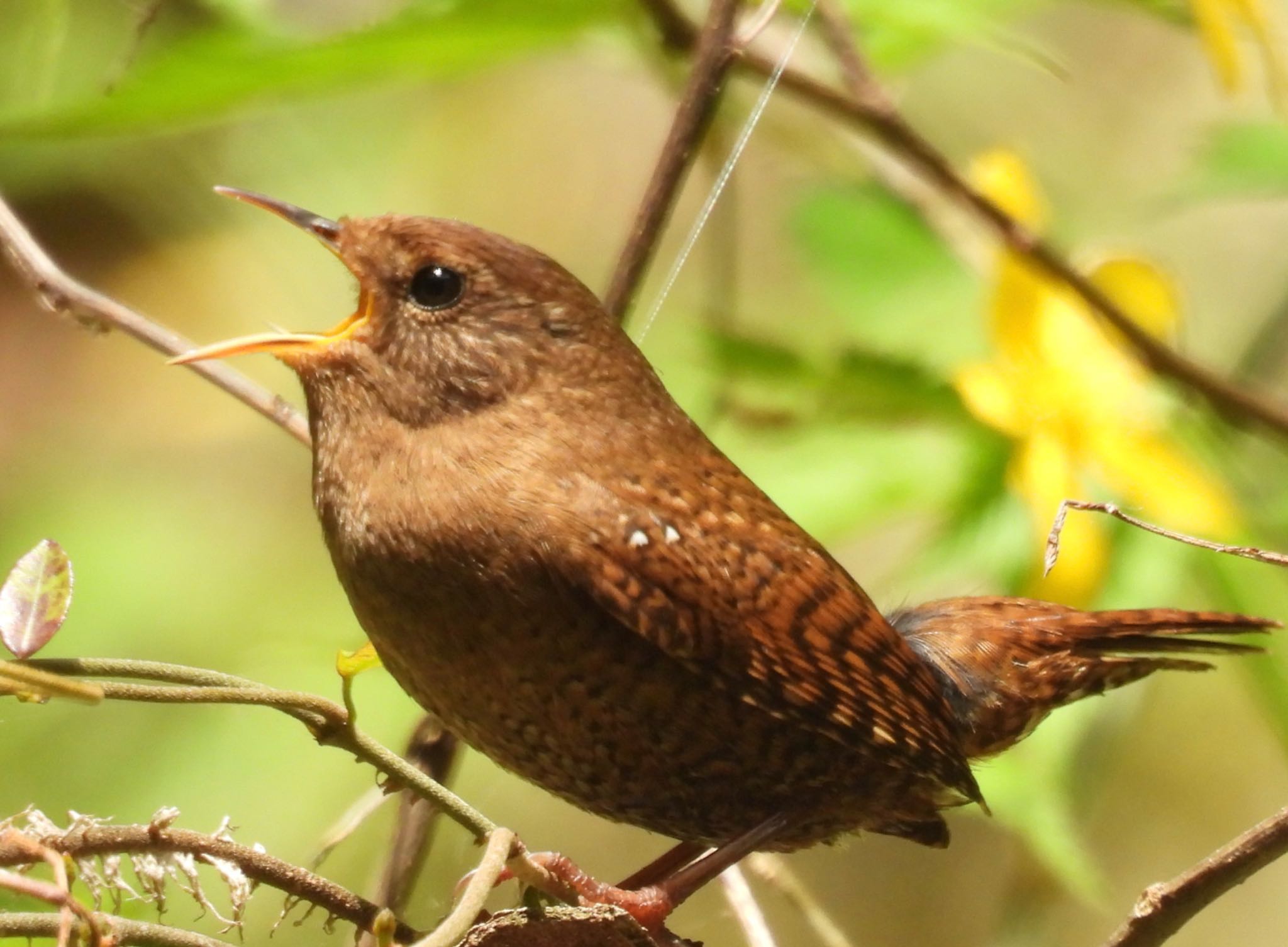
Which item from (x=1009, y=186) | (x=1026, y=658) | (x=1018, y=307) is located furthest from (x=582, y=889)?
(x=1009, y=186)

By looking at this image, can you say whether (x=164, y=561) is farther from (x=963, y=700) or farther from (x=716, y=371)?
(x=963, y=700)

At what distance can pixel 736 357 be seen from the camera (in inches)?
91.4

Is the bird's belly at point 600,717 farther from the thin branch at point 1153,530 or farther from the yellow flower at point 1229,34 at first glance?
the yellow flower at point 1229,34

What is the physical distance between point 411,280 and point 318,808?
1.56 meters

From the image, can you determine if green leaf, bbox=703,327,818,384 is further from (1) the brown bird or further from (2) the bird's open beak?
(2) the bird's open beak

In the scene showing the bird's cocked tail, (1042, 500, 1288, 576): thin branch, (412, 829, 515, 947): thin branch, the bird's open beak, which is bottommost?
(412, 829, 515, 947): thin branch

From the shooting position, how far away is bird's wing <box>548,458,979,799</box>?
5.21 feet

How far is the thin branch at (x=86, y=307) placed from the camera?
1734mm

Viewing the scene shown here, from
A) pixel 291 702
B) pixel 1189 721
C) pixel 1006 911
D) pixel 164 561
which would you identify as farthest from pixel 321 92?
pixel 1189 721

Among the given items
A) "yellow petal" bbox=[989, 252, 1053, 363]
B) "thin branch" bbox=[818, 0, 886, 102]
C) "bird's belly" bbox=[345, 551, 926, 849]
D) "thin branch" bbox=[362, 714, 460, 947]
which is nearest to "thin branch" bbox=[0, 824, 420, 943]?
"bird's belly" bbox=[345, 551, 926, 849]

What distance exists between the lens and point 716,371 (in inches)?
92.9

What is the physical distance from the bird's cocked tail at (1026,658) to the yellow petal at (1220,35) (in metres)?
0.76

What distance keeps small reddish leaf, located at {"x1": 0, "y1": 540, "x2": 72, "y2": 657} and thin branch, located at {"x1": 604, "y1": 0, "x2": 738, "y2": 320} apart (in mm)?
1046

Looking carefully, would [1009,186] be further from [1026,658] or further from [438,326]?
[438,326]
